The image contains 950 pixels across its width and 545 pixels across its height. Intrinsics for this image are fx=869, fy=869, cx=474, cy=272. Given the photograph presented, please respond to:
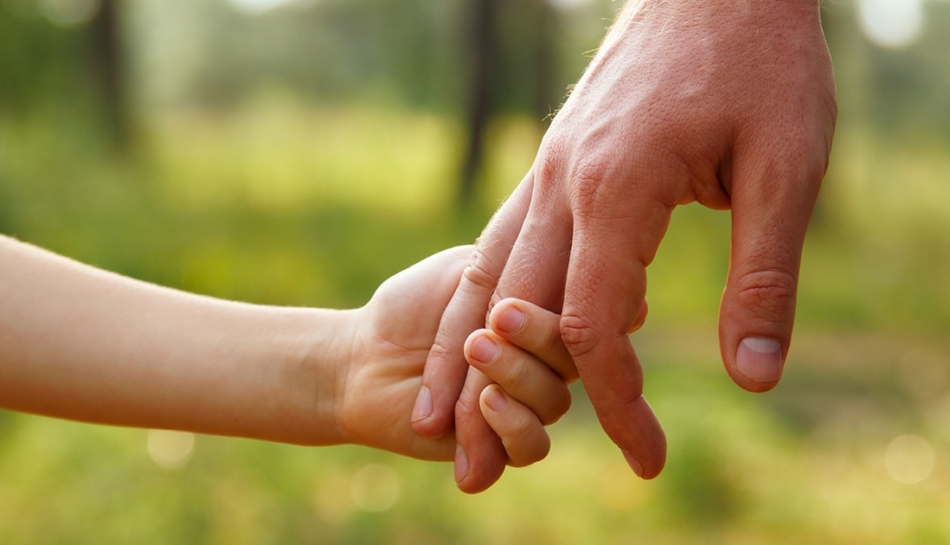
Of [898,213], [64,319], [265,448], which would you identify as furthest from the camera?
[898,213]

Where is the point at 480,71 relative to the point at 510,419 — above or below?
below

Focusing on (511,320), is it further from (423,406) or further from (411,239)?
(411,239)

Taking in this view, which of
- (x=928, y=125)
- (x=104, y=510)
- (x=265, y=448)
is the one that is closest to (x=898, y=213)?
(x=928, y=125)

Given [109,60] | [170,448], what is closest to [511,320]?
[170,448]

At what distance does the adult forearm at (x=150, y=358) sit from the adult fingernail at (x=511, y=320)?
427mm

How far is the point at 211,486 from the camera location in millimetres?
3152

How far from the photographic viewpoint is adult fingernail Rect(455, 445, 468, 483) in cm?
154

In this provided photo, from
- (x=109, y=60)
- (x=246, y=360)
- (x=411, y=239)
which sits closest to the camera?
(x=246, y=360)

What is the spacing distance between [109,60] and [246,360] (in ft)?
25.0

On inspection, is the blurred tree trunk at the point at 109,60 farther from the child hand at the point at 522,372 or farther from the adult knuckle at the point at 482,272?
the child hand at the point at 522,372

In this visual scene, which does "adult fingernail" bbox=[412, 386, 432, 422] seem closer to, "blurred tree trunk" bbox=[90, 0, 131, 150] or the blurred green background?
the blurred green background

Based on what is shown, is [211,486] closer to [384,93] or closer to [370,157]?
[370,157]

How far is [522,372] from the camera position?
1.45 m

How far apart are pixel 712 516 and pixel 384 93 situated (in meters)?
6.68
